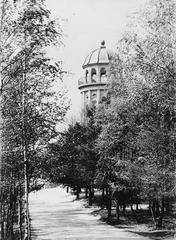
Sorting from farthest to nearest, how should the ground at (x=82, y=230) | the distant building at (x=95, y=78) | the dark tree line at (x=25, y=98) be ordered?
the distant building at (x=95, y=78) → the ground at (x=82, y=230) → the dark tree line at (x=25, y=98)

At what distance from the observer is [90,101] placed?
56.8 metres

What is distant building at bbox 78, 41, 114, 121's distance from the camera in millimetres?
56375

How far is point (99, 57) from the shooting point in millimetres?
57250

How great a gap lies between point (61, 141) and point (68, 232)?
9.18 m

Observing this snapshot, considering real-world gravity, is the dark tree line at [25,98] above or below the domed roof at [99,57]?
below

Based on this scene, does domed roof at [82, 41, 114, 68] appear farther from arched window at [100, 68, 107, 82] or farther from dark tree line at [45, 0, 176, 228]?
dark tree line at [45, 0, 176, 228]

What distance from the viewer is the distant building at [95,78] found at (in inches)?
2219

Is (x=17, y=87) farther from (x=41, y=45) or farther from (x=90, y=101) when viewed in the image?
(x=90, y=101)

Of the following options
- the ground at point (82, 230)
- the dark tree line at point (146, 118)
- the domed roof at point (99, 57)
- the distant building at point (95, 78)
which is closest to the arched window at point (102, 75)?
the distant building at point (95, 78)

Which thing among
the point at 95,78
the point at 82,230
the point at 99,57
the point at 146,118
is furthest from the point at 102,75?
the point at 146,118

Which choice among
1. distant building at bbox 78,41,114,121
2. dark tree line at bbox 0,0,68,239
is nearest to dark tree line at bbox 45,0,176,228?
dark tree line at bbox 0,0,68,239

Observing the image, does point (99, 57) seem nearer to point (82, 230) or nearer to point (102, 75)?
point (102, 75)

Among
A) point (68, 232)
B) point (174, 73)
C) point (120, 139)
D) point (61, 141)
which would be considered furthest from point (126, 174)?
point (174, 73)

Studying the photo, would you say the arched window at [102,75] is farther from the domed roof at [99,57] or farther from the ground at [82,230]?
the ground at [82,230]
